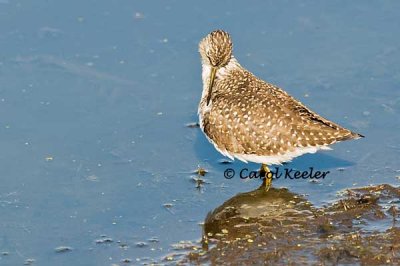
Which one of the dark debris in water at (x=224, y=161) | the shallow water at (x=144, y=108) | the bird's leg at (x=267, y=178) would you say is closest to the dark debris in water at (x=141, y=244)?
the shallow water at (x=144, y=108)

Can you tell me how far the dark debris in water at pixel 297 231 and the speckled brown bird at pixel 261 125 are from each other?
56 cm

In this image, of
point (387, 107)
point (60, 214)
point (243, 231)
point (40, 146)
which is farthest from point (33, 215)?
point (387, 107)

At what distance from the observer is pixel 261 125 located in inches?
411

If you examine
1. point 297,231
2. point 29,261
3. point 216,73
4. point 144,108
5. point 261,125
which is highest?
point 216,73

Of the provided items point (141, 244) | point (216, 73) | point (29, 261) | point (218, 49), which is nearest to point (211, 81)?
point (216, 73)

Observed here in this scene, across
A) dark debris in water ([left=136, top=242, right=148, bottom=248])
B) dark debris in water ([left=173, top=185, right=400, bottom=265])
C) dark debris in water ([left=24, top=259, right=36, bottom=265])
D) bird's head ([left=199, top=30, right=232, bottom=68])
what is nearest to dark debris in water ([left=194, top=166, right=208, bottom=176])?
dark debris in water ([left=173, top=185, right=400, bottom=265])

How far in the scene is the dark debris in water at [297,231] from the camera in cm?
898

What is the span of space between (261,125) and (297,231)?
4.64ft

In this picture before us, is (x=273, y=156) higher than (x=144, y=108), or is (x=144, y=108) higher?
(x=144, y=108)

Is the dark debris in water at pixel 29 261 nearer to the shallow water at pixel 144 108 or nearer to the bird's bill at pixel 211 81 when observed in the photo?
the shallow water at pixel 144 108

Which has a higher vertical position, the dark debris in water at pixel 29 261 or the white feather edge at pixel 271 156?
the white feather edge at pixel 271 156

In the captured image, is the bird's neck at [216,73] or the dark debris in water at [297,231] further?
the bird's neck at [216,73]

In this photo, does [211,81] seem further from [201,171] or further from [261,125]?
[261,125]

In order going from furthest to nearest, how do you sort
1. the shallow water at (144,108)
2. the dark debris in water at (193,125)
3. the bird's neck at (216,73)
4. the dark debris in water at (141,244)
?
1. the dark debris in water at (193,125)
2. the bird's neck at (216,73)
3. the shallow water at (144,108)
4. the dark debris in water at (141,244)
